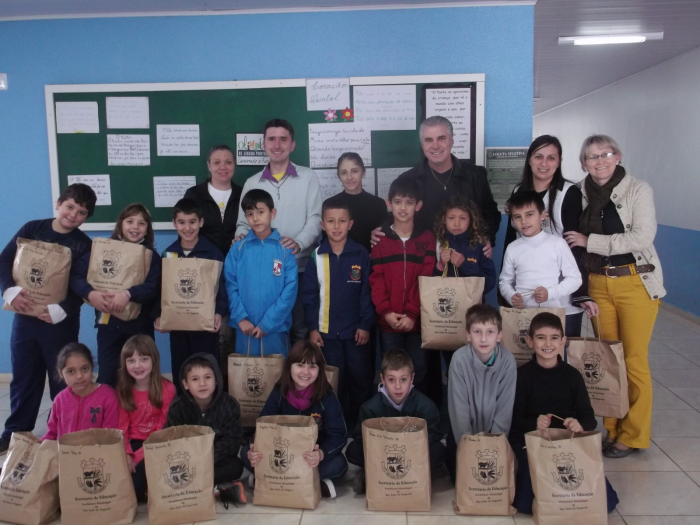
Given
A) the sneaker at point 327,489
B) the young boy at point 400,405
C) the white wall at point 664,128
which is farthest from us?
the white wall at point 664,128

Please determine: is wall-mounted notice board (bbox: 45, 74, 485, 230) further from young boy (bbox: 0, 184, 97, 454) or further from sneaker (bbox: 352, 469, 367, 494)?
sneaker (bbox: 352, 469, 367, 494)

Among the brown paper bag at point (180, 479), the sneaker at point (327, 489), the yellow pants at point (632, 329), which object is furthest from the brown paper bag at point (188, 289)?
the yellow pants at point (632, 329)

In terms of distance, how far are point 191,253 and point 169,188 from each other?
3.27ft

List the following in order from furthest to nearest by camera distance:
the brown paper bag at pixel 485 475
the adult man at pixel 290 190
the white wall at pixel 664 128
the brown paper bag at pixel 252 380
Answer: the white wall at pixel 664 128 → the adult man at pixel 290 190 → the brown paper bag at pixel 252 380 → the brown paper bag at pixel 485 475

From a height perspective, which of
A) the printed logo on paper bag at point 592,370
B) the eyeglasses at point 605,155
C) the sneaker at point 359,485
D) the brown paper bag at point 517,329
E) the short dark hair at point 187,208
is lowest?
the sneaker at point 359,485

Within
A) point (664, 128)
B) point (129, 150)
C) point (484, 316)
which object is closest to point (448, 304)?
point (484, 316)

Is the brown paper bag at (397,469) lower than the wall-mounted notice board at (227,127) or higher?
lower

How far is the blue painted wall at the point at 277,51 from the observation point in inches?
136

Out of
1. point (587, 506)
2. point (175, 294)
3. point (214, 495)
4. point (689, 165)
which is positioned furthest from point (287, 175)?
point (689, 165)

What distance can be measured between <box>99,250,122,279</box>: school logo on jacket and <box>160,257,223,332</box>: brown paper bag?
0.22 metres

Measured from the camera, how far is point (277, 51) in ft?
11.6

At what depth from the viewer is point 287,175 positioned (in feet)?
10.7

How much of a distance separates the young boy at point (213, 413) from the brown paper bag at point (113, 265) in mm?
527

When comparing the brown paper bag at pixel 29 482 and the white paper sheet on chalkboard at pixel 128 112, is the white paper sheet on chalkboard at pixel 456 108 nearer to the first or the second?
the white paper sheet on chalkboard at pixel 128 112
